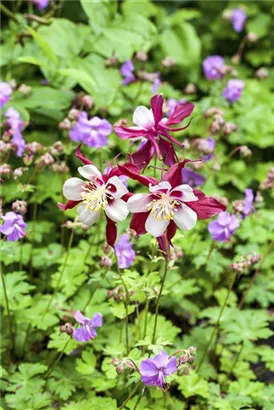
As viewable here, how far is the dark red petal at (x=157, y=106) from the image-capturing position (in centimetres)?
203

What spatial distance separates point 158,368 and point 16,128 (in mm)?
1282

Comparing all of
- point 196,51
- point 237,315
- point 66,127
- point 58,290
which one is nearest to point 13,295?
point 58,290

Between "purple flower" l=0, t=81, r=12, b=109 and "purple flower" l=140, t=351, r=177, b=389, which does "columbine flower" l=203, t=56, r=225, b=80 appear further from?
"purple flower" l=140, t=351, r=177, b=389

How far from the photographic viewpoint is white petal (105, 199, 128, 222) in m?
1.79

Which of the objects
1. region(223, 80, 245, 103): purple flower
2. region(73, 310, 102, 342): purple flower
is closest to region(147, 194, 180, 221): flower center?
region(73, 310, 102, 342): purple flower

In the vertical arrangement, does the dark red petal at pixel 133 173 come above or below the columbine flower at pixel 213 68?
above

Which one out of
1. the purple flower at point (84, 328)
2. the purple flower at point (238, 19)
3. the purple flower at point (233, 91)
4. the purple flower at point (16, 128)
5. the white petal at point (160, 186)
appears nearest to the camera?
the white petal at point (160, 186)

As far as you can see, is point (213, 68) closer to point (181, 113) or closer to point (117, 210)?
point (181, 113)

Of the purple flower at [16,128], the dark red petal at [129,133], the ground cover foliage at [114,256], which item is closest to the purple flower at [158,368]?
the ground cover foliage at [114,256]

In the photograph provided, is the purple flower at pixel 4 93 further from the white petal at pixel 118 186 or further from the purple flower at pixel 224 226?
the white petal at pixel 118 186

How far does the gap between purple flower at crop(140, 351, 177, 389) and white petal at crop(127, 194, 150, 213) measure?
16.1 inches

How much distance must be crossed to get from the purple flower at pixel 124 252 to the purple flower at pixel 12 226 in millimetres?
363

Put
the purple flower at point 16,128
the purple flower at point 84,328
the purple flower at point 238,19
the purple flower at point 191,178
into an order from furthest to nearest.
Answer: the purple flower at point 238,19 < the purple flower at point 191,178 < the purple flower at point 16,128 < the purple flower at point 84,328

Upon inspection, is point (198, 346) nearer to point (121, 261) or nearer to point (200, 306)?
point (200, 306)
